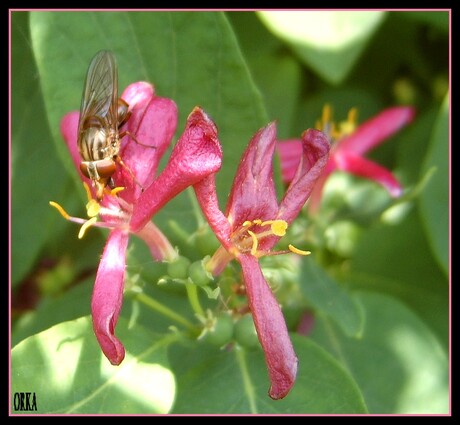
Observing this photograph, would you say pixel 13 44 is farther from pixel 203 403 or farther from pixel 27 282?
pixel 203 403

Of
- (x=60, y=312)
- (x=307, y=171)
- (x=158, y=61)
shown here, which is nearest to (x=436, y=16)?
(x=158, y=61)

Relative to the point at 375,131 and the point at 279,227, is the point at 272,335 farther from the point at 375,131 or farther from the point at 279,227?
the point at 375,131

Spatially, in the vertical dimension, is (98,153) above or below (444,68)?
above

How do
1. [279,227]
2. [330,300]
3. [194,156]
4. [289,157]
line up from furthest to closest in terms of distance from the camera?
1. [289,157]
2. [330,300]
3. [279,227]
4. [194,156]

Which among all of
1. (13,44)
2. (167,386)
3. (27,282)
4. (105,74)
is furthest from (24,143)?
(167,386)

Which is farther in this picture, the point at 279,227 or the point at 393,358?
the point at 393,358

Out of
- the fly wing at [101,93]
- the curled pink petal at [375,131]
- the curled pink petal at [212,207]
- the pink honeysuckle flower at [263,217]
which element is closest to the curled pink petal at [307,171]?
the pink honeysuckle flower at [263,217]
